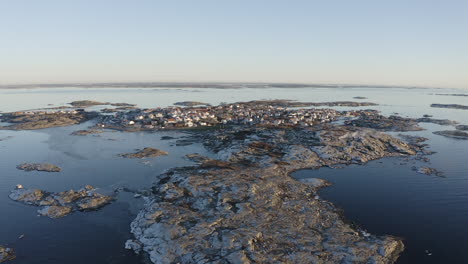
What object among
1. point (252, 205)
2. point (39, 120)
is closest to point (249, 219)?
point (252, 205)

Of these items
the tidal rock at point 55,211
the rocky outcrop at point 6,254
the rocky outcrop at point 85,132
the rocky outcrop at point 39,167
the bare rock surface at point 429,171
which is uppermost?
the rocky outcrop at point 85,132

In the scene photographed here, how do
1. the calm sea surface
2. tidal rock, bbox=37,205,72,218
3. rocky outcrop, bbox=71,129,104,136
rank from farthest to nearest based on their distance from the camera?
rocky outcrop, bbox=71,129,104,136 < tidal rock, bbox=37,205,72,218 < the calm sea surface

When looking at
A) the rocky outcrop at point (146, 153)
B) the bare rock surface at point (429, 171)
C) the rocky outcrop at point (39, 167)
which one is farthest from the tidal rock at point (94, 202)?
the bare rock surface at point (429, 171)

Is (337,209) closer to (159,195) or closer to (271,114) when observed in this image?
(159,195)

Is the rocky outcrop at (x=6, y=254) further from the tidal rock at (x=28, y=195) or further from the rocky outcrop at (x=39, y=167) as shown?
Answer: the rocky outcrop at (x=39, y=167)

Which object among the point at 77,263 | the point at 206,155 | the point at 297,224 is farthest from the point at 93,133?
the point at 297,224

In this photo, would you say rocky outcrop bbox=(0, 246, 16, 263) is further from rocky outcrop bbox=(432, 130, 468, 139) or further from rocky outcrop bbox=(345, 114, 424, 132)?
rocky outcrop bbox=(432, 130, 468, 139)

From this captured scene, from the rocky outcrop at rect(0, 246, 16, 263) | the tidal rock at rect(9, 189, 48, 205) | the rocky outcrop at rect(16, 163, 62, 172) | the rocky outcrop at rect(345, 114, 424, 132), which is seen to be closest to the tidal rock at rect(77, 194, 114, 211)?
the tidal rock at rect(9, 189, 48, 205)
